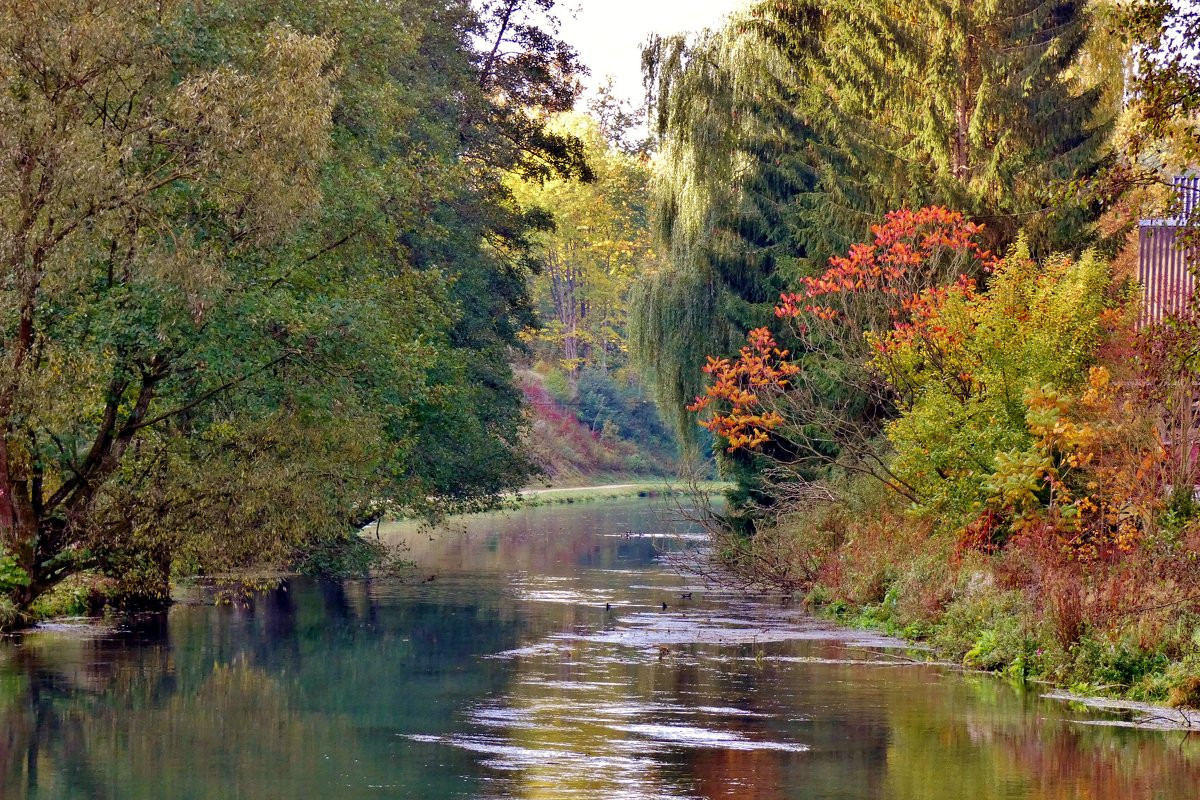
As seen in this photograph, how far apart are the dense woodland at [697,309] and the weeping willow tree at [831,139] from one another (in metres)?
0.08

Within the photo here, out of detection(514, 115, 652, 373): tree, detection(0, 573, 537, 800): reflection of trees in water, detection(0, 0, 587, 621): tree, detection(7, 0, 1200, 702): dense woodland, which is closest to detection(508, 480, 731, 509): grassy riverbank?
detection(514, 115, 652, 373): tree

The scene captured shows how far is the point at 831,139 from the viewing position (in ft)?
115

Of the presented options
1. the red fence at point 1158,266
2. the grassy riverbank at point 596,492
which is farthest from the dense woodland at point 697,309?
the grassy riverbank at point 596,492

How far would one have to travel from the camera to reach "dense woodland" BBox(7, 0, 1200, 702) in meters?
20.5

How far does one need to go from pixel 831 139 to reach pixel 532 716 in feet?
68.2

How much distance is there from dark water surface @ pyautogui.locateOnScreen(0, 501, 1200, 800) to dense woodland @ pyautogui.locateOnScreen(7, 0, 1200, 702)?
5.42 ft

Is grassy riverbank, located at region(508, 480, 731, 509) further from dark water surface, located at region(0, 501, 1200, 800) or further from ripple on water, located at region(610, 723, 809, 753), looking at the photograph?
ripple on water, located at region(610, 723, 809, 753)

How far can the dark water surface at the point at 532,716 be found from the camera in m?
13.8

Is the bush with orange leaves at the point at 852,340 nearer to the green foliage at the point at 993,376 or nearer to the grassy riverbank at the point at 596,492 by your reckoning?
the green foliage at the point at 993,376

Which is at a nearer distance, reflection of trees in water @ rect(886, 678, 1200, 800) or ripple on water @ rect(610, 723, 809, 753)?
reflection of trees in water @ rect(886, 678, 1200, 800)

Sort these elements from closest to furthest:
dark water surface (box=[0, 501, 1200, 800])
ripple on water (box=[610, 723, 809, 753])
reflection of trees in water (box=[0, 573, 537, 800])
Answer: dark water surface (box=[0, 501, 1200, 800]) → reflection of trees in water (box=[0, 573, 537, 800]) → ripple on water (box=[610, 723, 809, 753])

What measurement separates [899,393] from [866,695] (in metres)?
11.0

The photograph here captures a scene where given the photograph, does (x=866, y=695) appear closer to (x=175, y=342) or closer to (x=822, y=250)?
(x=175, y=342)

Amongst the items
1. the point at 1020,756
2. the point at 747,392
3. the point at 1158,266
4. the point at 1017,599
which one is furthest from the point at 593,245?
the point at 1020,756
